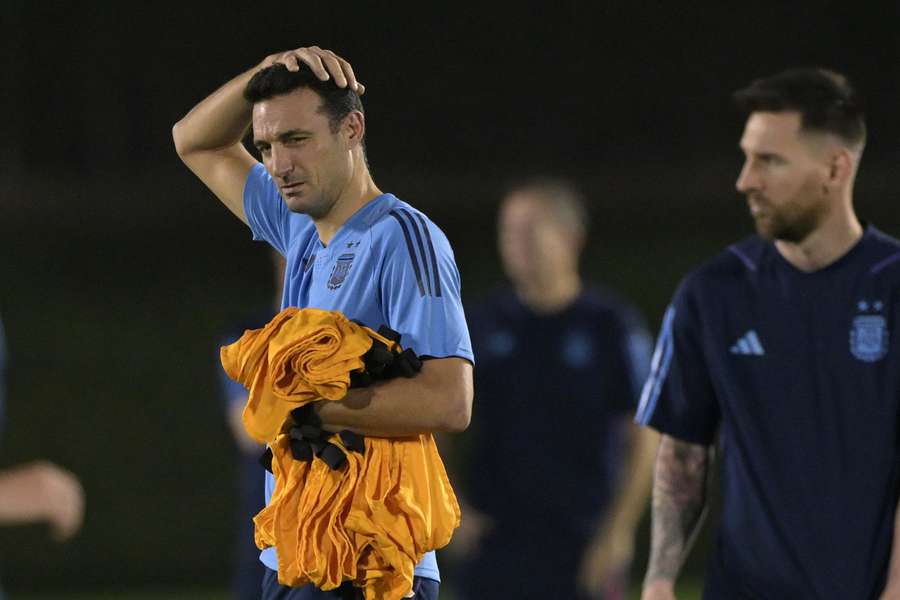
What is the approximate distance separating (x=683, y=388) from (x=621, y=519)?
83.4 inches

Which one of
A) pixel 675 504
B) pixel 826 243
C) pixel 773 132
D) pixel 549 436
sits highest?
pixel 773 132

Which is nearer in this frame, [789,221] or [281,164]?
[281,164]

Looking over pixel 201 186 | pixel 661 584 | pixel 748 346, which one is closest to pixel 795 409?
pixel 748 346

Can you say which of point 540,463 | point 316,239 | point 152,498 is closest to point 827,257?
point 316,239

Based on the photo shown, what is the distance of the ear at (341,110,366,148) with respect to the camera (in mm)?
3240

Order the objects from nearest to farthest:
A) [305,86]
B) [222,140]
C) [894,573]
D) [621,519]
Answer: [305,86] → [894,573] → [222,140] → [621,519]

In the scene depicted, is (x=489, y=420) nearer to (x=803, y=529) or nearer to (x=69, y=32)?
(x=803, y=529)

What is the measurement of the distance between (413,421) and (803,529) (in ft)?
3.61

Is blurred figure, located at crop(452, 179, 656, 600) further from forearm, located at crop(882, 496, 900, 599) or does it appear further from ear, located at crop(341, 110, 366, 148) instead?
ear, located at crop(341, 110, 366, 148)

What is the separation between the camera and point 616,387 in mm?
6059

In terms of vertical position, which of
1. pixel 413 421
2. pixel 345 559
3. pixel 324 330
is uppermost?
pixel 324 330

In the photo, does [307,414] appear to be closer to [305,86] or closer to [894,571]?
[305,86]

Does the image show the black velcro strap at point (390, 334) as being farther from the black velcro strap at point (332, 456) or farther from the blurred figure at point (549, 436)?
the blurred figure at point (549, 436)

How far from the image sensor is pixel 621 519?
588 cm
